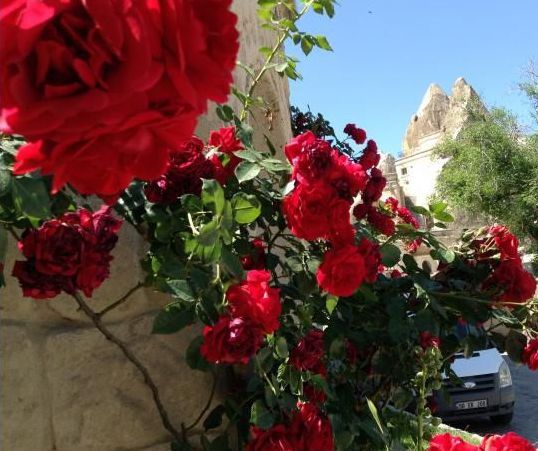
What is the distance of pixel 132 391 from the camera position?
1.28 m

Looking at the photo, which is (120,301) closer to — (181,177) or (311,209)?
(181,177)

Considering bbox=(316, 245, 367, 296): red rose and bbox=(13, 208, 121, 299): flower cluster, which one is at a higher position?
bbox=(13, 208, 121, 299): flower cluster

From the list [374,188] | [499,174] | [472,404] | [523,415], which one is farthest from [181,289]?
[499,174]

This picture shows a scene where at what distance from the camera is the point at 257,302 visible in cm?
98

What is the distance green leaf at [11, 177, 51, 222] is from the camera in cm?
79

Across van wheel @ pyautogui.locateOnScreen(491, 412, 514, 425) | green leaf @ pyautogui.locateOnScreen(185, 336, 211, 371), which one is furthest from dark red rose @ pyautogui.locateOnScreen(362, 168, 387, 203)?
van wheel @ pyautogui.locateOnScreen(491, 412, 514, 425)

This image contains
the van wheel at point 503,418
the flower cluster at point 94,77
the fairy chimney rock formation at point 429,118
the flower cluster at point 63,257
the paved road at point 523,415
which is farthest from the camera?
→ the fairy chimney rock formation at point 429,118

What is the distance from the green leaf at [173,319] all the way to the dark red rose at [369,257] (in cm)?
40

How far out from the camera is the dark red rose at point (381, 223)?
169 centimetres

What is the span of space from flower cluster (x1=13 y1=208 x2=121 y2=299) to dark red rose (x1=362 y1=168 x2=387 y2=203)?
1.01 metres

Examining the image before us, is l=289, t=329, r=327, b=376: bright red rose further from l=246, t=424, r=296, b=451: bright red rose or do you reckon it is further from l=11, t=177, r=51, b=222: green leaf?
l=11, t=177, r=51, b=222: green leaf

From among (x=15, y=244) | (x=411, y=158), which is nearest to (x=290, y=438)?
(x=15, y=244)

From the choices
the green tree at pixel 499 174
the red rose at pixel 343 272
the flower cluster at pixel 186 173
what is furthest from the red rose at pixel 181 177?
the green tree at pixel 499 174

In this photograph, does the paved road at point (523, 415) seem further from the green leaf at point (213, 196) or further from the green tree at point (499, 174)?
the green tree at point (499, 174)
